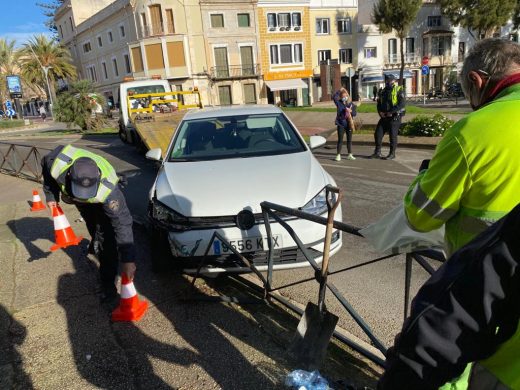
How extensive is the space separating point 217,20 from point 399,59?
71.5 ft

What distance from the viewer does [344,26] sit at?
4406 centimetres

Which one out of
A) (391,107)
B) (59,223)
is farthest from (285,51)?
(59,223)

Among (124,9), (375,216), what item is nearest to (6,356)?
(375,216)

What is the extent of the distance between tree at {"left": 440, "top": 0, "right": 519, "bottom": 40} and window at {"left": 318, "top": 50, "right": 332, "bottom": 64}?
40.0 feet

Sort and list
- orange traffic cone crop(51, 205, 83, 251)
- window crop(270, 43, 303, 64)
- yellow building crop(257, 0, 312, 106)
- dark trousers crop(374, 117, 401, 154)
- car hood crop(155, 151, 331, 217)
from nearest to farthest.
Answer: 1. car hood crop(155, 151, 331, 217)
2. orange traffic cone crop(51, 205, 83, 251)
3. dark trousers crop(374, 117, 401, 154)
4. yellow building crop(257, 0, 312, 106)
5. window crop(270, 43, 303, 64)

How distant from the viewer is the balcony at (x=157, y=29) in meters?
38.6

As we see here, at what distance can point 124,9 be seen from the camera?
40.8m

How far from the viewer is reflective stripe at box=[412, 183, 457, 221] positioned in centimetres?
143

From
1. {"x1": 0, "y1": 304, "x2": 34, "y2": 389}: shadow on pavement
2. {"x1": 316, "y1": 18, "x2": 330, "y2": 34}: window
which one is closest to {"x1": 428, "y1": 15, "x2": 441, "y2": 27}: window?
{"x1": 316, "y1": 18, "x2": 330, "y2": 34}: window

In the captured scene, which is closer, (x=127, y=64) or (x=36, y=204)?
(x=36, y=204)

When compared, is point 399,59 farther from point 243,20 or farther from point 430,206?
point 430,206

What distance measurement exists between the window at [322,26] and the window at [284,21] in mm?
2342

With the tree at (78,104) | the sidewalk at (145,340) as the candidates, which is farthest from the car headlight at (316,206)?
the tree at (78,104)

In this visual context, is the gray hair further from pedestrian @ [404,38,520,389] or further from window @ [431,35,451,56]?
window @ [431,35,451,56]
